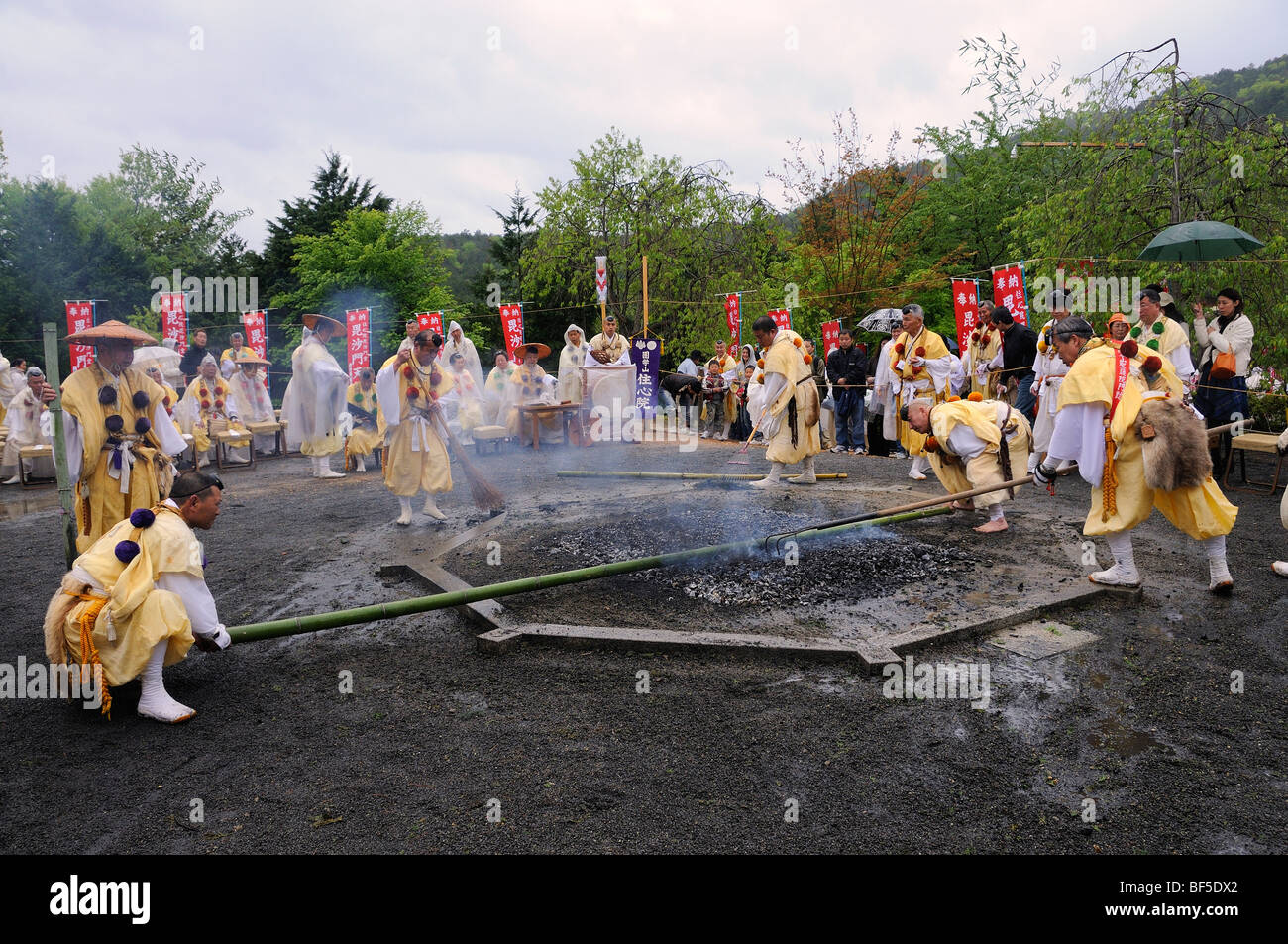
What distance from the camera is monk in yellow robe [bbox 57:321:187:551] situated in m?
5.46

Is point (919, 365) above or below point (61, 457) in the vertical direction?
above

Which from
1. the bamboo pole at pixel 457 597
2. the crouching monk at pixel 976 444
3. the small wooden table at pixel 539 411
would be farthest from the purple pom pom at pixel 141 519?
the small wooden table at pixel 539 411

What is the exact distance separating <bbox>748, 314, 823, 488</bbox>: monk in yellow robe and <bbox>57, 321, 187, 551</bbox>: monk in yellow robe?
20.0ft

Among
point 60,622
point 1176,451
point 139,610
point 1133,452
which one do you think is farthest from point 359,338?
point 1176,451

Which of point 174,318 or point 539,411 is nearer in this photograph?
point 539,411

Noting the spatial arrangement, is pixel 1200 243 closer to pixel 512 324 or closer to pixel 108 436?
pixel 108 436

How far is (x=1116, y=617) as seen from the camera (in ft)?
16.9

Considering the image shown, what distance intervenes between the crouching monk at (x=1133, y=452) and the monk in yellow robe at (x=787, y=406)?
3.74 meters

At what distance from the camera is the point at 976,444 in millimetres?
7223

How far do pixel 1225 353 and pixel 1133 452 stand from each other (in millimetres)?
4967

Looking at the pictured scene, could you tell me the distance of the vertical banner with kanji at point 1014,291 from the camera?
1173 centimetres

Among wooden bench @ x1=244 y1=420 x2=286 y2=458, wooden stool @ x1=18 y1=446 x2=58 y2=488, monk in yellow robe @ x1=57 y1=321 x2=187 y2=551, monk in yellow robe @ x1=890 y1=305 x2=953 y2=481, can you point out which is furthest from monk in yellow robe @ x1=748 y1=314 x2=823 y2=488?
wooden stool @ x1=18 y1=446 x2=58 y2=488

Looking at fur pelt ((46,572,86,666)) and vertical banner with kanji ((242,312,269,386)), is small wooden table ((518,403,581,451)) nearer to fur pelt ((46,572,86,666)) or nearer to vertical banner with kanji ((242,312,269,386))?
vertical banner with kanji ((242,312,269,386))

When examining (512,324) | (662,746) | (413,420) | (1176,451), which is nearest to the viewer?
(662,746)
